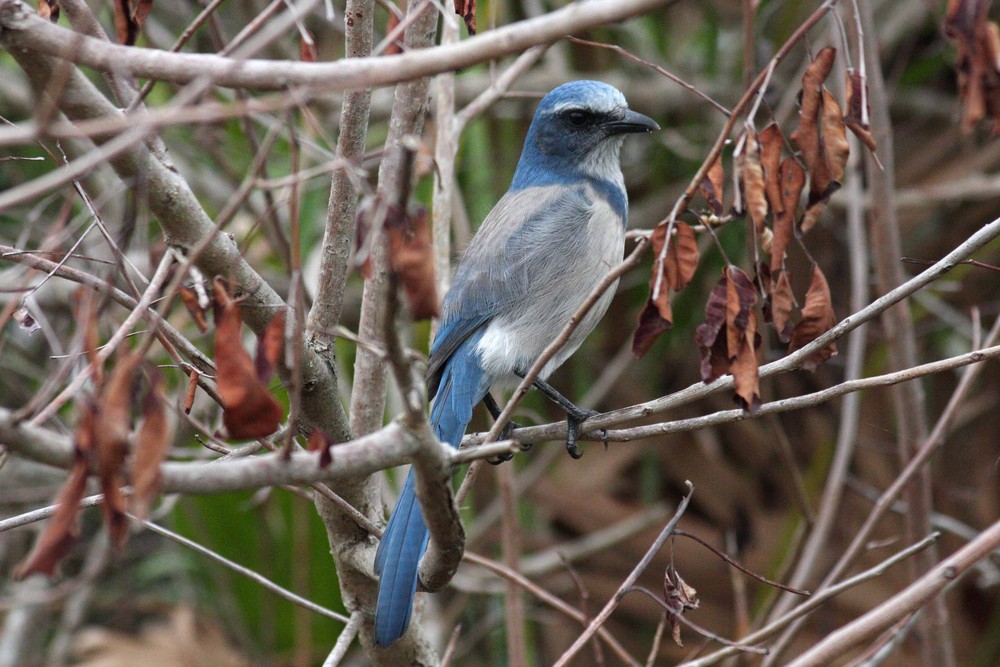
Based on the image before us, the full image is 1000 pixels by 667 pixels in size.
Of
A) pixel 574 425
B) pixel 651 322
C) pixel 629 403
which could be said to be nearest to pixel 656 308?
pixel 651 322

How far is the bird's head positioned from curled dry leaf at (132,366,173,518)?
254 cm

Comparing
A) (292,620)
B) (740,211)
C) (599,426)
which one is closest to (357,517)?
(599,426)

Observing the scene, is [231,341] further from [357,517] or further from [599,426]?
[599,426]

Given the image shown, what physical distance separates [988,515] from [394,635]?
3.45 m

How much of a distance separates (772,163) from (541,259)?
178 centimetres

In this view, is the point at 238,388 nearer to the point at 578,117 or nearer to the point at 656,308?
the point at 656,308

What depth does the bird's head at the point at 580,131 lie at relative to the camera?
3.71 metres

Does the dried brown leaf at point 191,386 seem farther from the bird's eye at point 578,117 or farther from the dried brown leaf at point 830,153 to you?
the bird's eye at point 578,117

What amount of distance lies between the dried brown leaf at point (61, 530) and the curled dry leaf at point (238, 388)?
233 millimetres

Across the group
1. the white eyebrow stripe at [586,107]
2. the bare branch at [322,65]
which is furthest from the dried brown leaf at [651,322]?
the white eyebrow stripe at [586,107]

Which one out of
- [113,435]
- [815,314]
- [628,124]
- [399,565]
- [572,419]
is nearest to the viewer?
[113,435]

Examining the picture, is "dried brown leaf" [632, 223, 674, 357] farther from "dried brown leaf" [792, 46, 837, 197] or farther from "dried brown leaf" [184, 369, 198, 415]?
"dried brown leaf" [184, 369, 198, 415]

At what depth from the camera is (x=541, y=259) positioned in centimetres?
354

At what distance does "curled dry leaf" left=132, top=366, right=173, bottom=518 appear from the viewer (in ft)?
4.31
